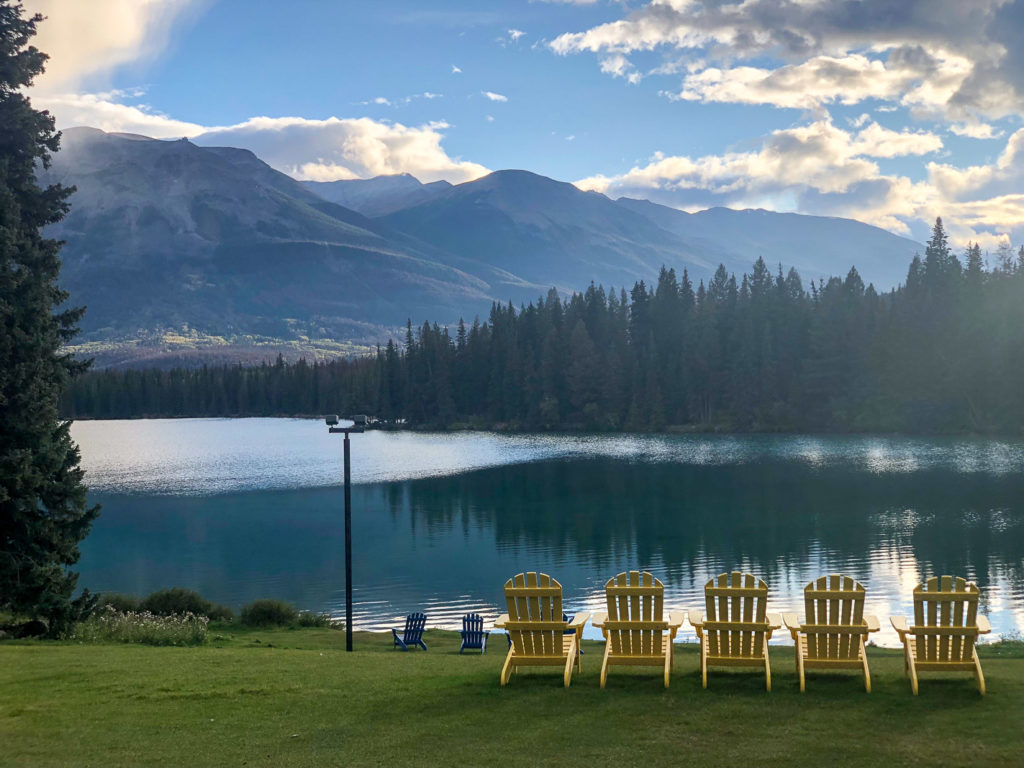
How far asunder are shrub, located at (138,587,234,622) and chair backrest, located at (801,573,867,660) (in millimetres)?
18731

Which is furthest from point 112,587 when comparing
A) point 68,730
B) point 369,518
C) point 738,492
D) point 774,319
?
point 774,319

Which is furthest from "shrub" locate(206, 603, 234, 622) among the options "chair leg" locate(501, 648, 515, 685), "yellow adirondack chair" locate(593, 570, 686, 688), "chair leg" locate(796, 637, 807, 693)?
"chair leg" locate(796, 637, 807, 693)

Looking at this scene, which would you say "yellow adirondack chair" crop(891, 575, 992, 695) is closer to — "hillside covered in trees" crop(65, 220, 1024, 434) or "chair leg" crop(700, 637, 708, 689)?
"chair leg" crop(700, 637, 708, 689)

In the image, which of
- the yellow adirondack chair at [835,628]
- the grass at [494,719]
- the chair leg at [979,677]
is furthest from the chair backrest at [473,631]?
the chair leg at [979,677]

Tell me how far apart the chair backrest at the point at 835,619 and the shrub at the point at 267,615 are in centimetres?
1661

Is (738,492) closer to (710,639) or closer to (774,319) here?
(710,639)

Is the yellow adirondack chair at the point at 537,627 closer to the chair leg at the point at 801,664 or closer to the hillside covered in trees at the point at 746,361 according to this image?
the chair leg at the point at 801,664

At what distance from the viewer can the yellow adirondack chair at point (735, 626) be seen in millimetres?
10508

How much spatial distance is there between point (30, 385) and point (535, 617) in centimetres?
1346

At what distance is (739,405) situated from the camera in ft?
333

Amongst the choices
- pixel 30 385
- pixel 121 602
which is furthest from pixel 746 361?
pixel 30 385

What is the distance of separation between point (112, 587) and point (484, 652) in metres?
20.8

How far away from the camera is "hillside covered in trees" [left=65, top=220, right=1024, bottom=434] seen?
87062mm

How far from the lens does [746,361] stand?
102 meters
